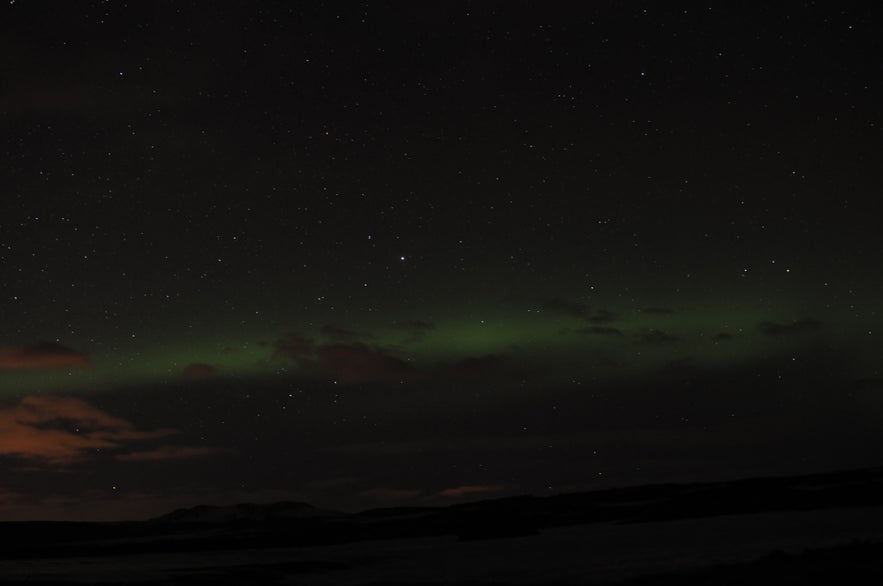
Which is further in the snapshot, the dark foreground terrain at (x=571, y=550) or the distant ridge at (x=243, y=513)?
the distant ridge at (x=243, y=513)

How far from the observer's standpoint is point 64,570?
1400 inches

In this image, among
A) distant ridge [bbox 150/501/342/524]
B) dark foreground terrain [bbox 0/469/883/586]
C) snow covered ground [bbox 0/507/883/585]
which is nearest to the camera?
dark foreground terrain [bbox 0/469/883/586]

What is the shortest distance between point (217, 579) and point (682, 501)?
A: 3390 cm

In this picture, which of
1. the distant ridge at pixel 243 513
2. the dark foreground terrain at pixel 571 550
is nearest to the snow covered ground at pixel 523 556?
the dark foreground terrain at pixel 571 550

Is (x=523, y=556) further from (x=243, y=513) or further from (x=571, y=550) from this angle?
(x=243, y=513)

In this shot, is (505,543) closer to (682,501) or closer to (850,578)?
(850,578)

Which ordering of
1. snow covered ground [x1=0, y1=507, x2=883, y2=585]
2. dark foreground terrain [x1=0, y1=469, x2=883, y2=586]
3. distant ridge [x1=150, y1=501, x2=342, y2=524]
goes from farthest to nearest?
distant ridge [x1=150, y1=501, x2=342, y2=524] → snow covered ground [x1=0, y1=507, x2=883, y2=585] → dark foreground terrain [x1=0, y1=469, x2=883, y2=586]

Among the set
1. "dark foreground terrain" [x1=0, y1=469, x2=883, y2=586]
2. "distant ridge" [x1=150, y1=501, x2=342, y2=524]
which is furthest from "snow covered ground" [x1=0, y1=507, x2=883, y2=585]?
"distant ridge" [x1=150, y1=501, x2=342, y2=524]

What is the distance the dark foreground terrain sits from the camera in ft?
65.1

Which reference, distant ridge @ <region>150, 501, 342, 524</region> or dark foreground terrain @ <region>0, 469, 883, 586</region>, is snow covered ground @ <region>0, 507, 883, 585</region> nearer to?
dark foreground terrain @ <region>0, 469, 883, 586</region>

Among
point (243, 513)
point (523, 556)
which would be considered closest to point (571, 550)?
point (523, 556)

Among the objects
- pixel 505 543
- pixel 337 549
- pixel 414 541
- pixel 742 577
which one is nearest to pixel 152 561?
pixel 337 549

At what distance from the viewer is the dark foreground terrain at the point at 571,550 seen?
19.8 metres

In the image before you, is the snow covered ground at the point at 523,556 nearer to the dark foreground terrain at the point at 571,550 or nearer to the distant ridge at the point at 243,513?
the dark foreground terrain at the point at 571,550
